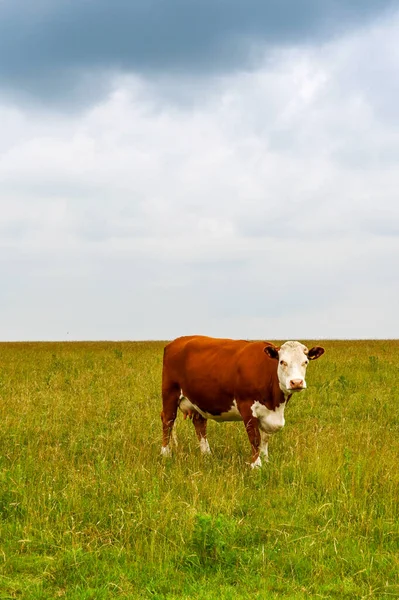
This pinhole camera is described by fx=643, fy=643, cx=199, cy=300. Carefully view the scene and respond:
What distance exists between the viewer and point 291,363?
8.53 m

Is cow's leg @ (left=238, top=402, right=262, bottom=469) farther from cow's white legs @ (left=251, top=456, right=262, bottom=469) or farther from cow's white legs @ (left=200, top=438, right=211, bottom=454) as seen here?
cow's white legs @ (left=200, top=438, right=211, bottom=454)

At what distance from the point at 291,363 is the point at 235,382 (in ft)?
3.67

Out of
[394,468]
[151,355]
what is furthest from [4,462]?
[151,355]

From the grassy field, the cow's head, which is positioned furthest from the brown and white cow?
the grassy field

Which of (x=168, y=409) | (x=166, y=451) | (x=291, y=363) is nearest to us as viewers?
(x=291, y=363)

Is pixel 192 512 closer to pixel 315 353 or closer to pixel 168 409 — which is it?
pixel 315 353

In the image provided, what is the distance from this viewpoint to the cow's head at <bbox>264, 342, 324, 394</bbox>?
823cm

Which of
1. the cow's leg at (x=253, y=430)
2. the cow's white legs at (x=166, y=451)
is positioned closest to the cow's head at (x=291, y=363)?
the cow's leg at (x=253, y=430)

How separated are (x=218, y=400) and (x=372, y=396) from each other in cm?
683

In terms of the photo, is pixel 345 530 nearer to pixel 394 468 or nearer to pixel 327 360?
pixel 394 468

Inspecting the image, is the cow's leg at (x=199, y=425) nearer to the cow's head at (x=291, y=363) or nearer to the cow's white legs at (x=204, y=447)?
the cow's white legs at (x=204, y=447)

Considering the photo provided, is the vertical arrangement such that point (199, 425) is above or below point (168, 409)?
below

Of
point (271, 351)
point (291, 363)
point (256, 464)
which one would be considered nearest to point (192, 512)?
point (256, 464)

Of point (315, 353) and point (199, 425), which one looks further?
point (199, 425)
